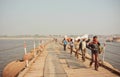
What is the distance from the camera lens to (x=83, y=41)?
Answer: 16.7m

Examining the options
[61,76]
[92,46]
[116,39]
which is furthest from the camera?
[116,39]

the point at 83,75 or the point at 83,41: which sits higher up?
the point at 83,41

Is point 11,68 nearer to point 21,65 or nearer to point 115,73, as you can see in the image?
point 21,65

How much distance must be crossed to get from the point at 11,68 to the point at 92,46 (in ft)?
16.0

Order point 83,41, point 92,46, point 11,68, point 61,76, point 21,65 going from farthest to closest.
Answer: point 83,41, point 21,65, point 11,68, point 92,46, point 61,76

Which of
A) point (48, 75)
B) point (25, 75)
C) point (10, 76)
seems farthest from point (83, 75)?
point (10, 76)

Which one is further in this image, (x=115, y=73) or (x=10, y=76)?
(x=10, y=76)

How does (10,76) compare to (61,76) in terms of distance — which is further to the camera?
(10,76)

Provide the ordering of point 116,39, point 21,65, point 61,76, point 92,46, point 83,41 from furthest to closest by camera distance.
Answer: point 116,39
point 83,41
point 21,65
point 92,46
point 61,76

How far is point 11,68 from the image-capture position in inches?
552

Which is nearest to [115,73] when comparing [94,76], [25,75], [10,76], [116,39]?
[94,76]

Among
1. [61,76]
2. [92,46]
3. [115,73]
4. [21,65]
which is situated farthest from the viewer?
[21,65]

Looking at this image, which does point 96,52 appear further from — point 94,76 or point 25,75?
point 25,75

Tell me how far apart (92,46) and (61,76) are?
2894mm
